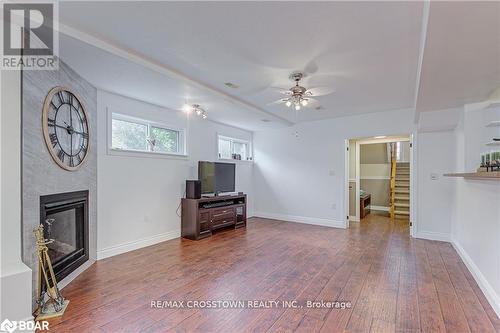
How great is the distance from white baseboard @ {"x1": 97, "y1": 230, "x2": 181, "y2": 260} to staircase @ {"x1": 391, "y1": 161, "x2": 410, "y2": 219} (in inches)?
229

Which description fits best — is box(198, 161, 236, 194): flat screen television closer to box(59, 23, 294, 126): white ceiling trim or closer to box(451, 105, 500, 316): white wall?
box(59, 23, 294, 126): white ceiling trim

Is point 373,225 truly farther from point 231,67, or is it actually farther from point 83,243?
point 83,243

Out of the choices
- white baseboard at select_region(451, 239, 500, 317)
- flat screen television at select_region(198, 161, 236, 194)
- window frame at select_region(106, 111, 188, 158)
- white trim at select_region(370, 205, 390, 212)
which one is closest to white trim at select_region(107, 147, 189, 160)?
window frame at select_region(106, 111, 188, 158)

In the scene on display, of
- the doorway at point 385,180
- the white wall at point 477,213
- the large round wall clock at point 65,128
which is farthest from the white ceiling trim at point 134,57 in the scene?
the doorway at point 385,180

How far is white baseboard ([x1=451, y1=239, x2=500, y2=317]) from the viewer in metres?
2.18

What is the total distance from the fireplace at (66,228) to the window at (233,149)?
3248 millimetres

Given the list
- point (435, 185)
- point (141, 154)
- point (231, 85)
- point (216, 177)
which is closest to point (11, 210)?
point (141, 154)

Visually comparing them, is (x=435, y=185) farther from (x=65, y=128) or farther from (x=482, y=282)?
(x=65, y=128)

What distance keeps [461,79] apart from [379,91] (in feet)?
3.83

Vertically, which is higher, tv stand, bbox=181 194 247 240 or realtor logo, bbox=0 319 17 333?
tv stand, bbox=181 194 247 240

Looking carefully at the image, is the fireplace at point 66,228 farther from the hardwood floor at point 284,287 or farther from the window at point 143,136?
the window at point 143,136

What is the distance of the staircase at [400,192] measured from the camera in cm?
678

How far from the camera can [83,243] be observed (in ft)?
10.4

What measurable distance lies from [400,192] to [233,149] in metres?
5.13
